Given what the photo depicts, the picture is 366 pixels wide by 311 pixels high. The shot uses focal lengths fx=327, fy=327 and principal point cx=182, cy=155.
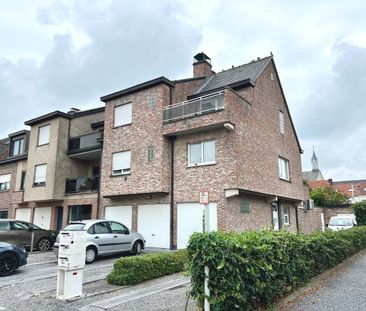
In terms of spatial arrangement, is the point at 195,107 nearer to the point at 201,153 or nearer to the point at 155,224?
the point at 201,153

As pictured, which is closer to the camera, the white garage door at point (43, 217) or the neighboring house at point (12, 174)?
the white garage door at point (43, 217)

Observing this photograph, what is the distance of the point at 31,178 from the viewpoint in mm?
22906

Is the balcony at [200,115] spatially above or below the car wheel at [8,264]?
above

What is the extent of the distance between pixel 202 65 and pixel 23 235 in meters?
14.7

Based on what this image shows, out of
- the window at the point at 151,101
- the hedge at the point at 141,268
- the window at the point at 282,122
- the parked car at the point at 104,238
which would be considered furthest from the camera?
the window at the point at 282,122

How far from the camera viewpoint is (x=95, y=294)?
25.5ft

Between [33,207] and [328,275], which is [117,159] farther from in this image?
[328,275]

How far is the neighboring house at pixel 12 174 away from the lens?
25.5 metres

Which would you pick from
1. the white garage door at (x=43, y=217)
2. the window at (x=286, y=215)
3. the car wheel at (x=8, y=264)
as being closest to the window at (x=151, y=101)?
the car wheel at (x=8, y=264)

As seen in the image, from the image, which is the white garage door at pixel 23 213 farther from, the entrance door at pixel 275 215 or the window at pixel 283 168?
the window at pixel 283 168

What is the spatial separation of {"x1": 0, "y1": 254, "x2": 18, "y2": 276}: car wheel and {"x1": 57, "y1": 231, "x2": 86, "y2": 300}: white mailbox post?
382 centimetres

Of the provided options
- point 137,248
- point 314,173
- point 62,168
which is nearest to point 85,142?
point 62,168

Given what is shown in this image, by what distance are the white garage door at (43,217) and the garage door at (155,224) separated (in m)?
8.76

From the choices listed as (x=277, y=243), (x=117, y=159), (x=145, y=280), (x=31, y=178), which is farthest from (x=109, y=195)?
(x=277, y=243)
